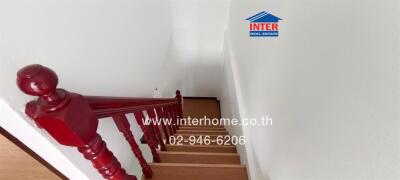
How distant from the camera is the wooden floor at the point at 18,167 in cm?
142

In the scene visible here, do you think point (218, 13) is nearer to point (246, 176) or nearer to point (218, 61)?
point (218, 61)

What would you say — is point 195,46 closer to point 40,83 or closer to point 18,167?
point 18,167

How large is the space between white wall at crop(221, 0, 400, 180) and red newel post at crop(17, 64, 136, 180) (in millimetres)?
750

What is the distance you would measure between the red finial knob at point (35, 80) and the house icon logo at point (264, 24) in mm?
1163

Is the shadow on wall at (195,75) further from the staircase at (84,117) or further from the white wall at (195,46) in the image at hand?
the staircase at (84,117)

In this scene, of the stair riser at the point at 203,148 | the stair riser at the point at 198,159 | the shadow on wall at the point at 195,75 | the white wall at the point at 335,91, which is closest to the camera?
the white wall at the point at 335,91

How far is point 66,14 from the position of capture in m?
0.95

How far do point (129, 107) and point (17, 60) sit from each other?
19.9 inches

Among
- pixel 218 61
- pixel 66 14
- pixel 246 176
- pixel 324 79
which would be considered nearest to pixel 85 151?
pixel 66 14

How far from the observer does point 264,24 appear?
5.30 feet

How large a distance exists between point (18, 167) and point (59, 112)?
1288mm

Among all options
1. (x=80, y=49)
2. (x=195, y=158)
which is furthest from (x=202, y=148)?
(x=80, y=49)

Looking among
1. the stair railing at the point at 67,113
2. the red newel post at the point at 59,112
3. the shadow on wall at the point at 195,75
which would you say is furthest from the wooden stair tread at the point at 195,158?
the shadow on wall at the point at 195,75

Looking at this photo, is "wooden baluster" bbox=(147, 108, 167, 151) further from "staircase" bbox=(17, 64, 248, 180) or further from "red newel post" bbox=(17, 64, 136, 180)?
"red newel post" bbox=(17, 64, 136, 180)
